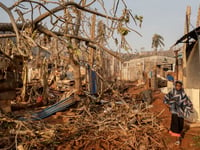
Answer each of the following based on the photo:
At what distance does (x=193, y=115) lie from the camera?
6793 millimetres

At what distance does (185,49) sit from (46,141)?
595 centimetres

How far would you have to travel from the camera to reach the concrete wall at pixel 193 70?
24.0ft

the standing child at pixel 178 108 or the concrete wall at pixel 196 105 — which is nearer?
the standing child at pixel 178 108

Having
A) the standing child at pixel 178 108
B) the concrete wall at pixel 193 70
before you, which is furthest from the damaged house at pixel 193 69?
the standing child at pixel 178 108

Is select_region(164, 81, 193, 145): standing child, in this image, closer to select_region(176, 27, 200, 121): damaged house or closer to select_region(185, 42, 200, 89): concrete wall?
select_region(176, 27, 200, 121): damaged house

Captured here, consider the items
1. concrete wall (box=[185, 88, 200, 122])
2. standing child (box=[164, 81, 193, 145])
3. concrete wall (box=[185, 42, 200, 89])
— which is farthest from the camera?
concrete wall (box=[185, 42, 200, 89])

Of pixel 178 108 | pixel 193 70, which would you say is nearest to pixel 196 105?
pixel 193 70

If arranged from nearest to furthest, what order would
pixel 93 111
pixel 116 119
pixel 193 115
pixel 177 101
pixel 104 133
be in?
pixel 177 101 < pixel 104 133 < pixel 116 119 < pixel 193 115 < pixel 93 111

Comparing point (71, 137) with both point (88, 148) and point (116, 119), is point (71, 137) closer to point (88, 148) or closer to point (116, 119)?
point (88, 148)

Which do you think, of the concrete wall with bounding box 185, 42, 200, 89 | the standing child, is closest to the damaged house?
the concrete wall with bounding box 185, 42, 200, 89

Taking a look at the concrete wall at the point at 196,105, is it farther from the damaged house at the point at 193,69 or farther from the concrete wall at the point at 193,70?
the concrete wall at the point at 193,70

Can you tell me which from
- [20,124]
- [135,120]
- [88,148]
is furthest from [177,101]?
[20,124]

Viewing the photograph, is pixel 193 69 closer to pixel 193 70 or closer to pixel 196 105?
pixel 193 70

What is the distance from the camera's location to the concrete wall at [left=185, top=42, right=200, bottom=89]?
7307mm
